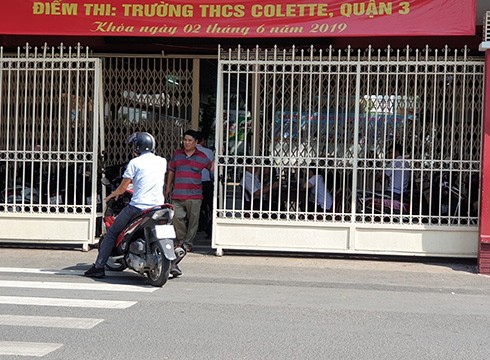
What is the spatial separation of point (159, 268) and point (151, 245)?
294 mm

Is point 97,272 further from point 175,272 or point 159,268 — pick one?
point 159,268

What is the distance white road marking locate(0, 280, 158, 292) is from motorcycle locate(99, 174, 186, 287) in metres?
0.21

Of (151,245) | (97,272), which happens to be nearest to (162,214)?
(151,245)

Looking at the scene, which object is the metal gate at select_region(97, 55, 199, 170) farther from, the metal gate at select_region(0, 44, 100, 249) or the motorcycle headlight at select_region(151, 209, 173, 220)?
the motorcycle headlight at select_region(151, 209, 173, 220)

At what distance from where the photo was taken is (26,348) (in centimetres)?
569

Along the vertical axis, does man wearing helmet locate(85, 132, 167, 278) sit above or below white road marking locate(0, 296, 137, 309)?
above

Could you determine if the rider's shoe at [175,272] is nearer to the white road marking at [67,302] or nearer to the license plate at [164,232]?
the license plate at [164,232]

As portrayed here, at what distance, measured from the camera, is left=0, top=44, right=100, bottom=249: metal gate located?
1084cm

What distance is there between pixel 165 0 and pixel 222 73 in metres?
1.27

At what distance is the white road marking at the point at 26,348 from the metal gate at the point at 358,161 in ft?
16.4

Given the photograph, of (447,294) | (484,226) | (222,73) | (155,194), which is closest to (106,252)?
(155,194)

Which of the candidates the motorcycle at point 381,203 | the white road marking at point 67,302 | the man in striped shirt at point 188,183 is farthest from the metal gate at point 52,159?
the motorcycle at point 381,203

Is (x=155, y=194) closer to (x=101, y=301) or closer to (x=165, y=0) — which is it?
(x=101, y=301)

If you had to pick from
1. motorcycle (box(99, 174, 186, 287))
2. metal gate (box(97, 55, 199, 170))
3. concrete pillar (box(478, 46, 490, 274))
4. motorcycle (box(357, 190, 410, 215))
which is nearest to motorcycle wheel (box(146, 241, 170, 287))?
motorcycle (box(99, 174, 186, 287))
